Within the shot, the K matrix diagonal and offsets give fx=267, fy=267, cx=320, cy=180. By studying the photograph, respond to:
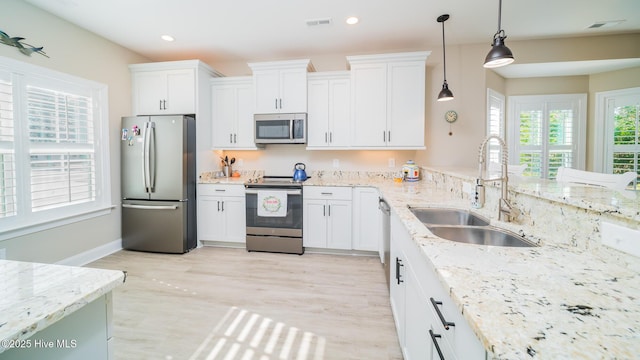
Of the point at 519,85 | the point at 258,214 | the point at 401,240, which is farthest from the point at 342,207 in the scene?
the point at 519,85

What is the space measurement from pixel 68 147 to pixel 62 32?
1202mm

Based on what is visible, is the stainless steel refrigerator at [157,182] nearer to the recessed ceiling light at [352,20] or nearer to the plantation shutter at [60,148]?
the plantation shutter at [60,148]

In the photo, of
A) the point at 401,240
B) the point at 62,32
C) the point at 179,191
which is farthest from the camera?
the point at 179,191

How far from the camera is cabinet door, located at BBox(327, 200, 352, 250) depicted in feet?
10.8

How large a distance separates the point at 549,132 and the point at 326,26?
3.90m

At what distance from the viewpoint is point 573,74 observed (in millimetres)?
4090

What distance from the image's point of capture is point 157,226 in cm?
335

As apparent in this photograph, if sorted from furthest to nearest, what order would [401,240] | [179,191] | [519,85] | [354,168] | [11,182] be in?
[519,85], [354,168], [179,191], [11,182], [401,240]

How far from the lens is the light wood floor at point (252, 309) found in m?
1.74

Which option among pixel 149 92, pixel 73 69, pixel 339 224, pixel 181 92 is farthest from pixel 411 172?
pixel 73 69

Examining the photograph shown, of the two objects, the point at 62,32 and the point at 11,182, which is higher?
the point at 62,32

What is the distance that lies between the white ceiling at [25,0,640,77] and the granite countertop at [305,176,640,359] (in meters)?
2.48

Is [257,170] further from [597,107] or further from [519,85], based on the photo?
[597,107]

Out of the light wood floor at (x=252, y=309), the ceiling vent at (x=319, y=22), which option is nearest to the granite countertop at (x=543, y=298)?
the light wood floor at (x=252, y=309)
